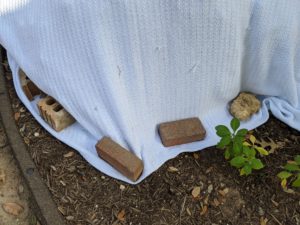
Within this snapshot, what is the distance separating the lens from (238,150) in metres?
1.91

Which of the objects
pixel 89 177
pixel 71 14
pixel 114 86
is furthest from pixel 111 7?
pixel 89 177

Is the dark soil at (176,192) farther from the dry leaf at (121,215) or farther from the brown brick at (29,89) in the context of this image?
the brown brick at (29,89)

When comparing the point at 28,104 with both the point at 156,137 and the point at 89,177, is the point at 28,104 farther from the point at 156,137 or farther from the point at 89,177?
the point at 156,137

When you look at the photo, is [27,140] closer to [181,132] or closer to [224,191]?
[181,132]

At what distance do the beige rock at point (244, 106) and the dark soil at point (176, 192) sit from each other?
0.78 feet

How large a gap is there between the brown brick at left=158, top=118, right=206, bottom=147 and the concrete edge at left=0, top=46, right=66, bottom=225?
726mm

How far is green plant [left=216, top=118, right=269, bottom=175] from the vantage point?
1.88 metres

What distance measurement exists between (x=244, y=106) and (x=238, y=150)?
46 centimetres

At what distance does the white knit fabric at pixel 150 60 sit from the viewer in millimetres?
1833

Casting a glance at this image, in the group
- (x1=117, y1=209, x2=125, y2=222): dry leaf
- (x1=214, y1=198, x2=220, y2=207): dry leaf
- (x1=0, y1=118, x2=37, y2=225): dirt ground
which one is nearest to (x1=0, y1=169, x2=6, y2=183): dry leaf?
(x1=0, y1=118, x2=37, y2=225): dirt ground

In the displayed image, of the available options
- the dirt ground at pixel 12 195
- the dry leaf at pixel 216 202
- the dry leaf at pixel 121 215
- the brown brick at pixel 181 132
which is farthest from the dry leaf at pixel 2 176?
the dry leaf at pixel 216 202

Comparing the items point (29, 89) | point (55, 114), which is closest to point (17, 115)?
point (29, 89)

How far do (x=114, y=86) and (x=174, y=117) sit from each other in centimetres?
48

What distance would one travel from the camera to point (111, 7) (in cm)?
177
